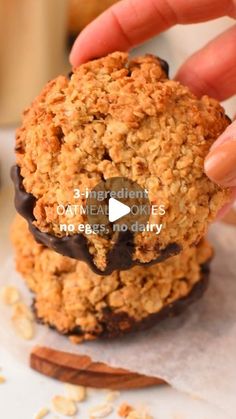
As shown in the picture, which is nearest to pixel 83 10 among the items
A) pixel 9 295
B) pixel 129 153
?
pixel 9 295

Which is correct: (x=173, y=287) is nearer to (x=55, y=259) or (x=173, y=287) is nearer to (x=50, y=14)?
(x=55, y=259)

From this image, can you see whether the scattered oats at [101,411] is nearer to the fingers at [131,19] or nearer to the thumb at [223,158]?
the thumb at [223,158]

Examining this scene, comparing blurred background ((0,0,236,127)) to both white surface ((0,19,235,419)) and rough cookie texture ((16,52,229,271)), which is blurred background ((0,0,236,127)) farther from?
white surface ((0,19,235,419))

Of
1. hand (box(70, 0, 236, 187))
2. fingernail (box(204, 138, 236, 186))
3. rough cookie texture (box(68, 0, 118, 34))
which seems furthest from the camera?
rough cookie texture (box(68, 0, 118, 34))

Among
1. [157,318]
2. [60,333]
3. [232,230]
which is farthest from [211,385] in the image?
[232,230]

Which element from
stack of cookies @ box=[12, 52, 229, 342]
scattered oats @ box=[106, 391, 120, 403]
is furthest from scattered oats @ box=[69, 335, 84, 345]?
stack of cookies @ box=[12, 52, 229, 342]

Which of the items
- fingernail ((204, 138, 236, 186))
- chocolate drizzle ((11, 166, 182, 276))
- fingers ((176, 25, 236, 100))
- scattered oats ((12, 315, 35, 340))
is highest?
fingers ((176, 25, 236, 100))

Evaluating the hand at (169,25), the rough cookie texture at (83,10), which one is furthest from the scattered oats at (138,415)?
the rough cookie texture at (83,10)

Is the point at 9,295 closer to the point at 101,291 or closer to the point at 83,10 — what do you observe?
the point at 101,291
